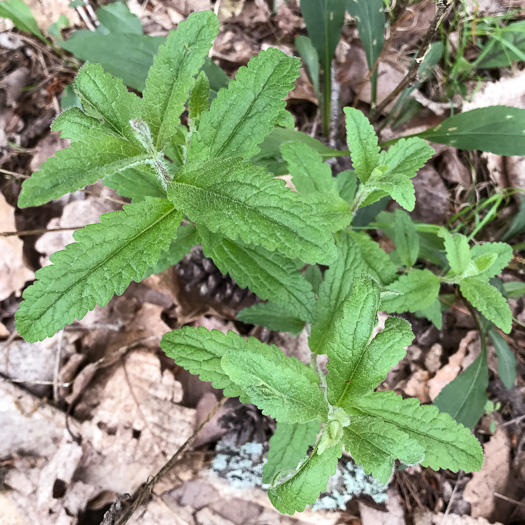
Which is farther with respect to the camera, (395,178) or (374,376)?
(395,178)

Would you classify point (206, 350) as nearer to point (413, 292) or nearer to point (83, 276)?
point (83, 276)

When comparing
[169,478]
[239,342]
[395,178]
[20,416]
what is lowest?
[169,478]

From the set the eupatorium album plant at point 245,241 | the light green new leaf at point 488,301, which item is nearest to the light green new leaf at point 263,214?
the eupatorium album plant at point 245,241

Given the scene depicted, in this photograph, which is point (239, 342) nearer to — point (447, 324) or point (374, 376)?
point (374, 376)

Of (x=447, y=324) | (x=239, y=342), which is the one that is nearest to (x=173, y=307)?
(x=239, y=342)

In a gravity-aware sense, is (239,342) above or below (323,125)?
below

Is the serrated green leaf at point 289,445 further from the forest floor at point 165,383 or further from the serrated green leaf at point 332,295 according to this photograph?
the forest floor at point 165,383
